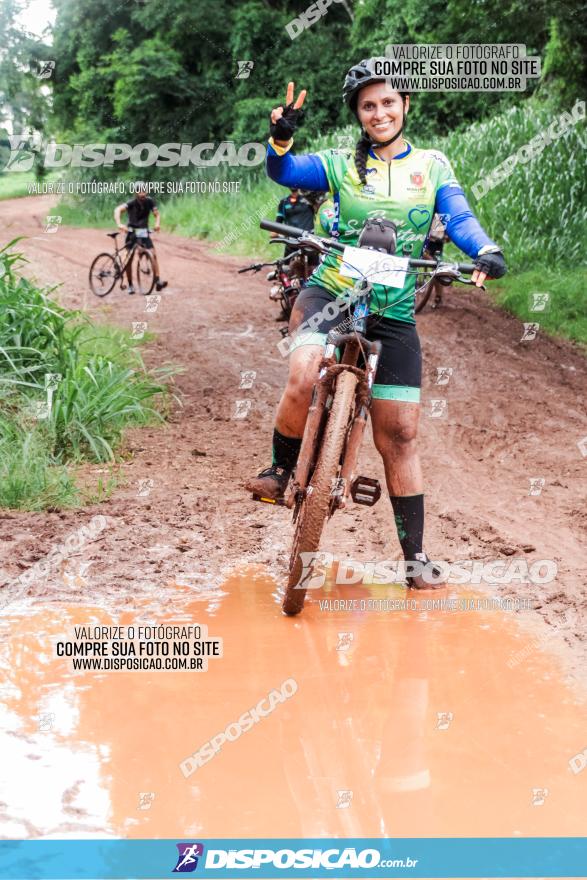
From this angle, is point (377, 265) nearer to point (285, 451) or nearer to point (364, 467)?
point (285, 451)

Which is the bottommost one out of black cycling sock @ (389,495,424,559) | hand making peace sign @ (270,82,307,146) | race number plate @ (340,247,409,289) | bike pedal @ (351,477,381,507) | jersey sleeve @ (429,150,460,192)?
black cycling sock @ (389,495,424,559)

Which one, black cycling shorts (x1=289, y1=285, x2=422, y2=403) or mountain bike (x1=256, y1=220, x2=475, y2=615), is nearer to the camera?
mountain bike (x1=256, y1=220, x2=475, y2=615)

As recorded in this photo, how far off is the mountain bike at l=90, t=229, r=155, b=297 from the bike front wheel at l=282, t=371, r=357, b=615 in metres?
10.8

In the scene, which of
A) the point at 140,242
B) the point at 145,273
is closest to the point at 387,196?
the point at 140,242

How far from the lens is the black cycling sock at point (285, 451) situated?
484 cm

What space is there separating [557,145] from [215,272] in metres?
5.65

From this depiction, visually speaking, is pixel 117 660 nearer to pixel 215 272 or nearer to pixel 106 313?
pixel 106 313

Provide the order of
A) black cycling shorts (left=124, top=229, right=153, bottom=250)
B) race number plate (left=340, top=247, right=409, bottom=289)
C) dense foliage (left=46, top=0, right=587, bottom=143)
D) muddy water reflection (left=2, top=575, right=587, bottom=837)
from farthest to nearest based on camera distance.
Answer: dense foliage (left=46, top=0, right=587, bottom=143)
black cycling shorts (left=124, top=229, right=153, bottom=250)
race number plate (left=340, top=247, right=409, bottom=289)
muddy water reflection (left=2, top=575, right=587, bottom=837)

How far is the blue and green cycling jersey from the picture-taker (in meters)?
4.62

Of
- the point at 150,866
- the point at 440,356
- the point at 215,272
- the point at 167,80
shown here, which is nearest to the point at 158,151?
the point at 167,80

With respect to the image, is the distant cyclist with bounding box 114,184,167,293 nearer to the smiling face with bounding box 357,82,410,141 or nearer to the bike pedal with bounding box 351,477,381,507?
the smiling face with bounding box 357,82,410,141

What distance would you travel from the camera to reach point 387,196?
15.1ft

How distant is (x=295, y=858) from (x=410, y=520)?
2.31 meters

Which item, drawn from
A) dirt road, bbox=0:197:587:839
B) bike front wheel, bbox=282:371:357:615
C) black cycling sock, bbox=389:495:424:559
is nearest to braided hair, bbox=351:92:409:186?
bike front wheel, bbox=282:371:357:615
